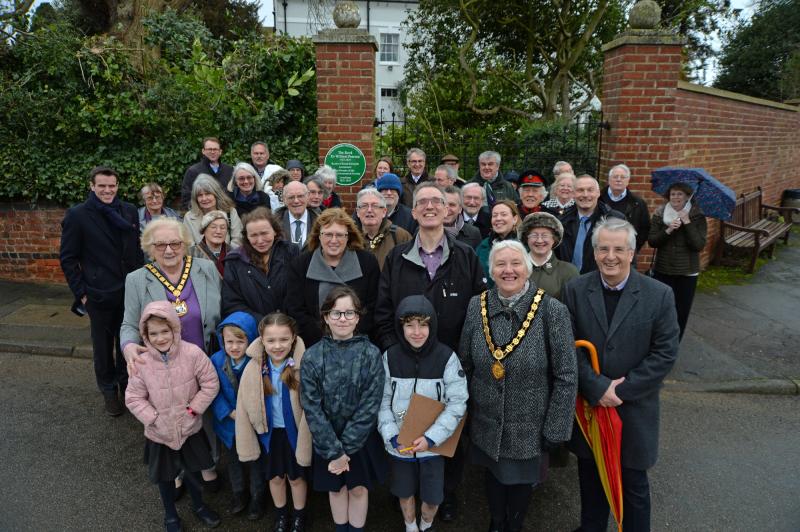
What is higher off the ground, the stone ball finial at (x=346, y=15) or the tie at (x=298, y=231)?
the stone ball finial at (x=346, y=15)

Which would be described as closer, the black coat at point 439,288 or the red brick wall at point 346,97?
the black coat at point 439,288

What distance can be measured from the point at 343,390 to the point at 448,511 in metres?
1.17

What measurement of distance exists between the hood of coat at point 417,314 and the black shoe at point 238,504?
156 centimetres

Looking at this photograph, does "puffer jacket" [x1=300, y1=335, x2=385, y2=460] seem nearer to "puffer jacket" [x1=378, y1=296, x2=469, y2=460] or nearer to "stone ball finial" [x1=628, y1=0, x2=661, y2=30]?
"puffer jacket" [x1=378, y1=296, x2=469, y2=460]

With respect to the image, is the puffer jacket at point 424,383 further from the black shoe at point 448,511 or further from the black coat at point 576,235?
the black coat at point 576,235

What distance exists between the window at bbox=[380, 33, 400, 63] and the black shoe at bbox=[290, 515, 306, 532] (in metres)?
27.6

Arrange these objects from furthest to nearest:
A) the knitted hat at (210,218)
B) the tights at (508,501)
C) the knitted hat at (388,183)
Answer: the knitted hat at (388,183) < the knitted hat at (210,218) < the tights at (508,501)

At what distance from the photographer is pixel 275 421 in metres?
3.05

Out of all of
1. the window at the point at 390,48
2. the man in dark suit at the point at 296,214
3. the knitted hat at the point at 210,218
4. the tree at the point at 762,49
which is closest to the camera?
the knitted hat at the point at 210,218

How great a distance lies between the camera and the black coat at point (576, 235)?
4238 millimetres

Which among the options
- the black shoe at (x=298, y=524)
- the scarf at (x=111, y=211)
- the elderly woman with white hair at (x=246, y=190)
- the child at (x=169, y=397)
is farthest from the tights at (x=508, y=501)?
the scarf at (x=111, y=211)

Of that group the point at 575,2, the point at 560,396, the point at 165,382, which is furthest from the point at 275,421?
the point at 575,2

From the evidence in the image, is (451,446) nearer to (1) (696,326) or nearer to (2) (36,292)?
(1) (696,326)

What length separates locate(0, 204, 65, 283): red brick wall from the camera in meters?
7.39
